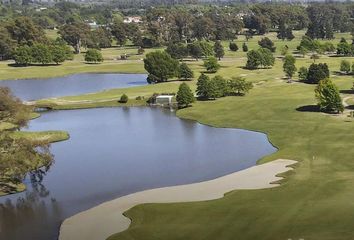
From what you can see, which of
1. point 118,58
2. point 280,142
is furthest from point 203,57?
point 280,142

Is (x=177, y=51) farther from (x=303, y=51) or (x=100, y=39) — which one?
(x=100, y=39)

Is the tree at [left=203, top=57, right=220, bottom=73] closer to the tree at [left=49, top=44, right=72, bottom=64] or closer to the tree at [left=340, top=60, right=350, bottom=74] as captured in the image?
the tree at [left=340, top=60, right=350, bottom=74]

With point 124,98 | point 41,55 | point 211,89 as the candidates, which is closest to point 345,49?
point 211,89

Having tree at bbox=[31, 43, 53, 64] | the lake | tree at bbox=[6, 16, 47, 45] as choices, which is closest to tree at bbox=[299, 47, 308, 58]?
tree at bbox=[31, 43, 53, 64]

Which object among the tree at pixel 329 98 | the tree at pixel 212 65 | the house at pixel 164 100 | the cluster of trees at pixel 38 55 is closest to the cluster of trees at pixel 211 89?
the house at pixel 164 100

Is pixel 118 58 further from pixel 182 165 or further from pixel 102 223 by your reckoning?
pixel 102 223
